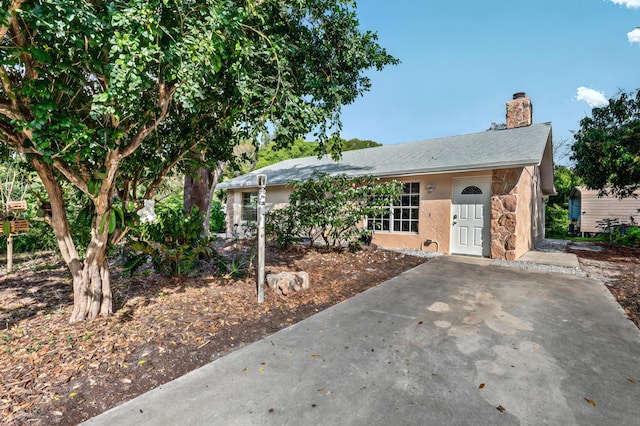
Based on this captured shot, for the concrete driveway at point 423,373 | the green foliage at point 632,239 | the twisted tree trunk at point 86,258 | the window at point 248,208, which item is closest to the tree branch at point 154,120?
the twisted tree trunk at point 86,258

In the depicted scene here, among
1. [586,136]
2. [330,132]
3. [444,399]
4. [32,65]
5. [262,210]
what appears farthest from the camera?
[586,136]

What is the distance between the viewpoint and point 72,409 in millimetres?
2070

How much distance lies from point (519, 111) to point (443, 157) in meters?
4.05

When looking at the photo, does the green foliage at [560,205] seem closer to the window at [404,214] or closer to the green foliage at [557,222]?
the green foliage at [557,222]

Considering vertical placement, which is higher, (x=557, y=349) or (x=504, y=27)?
(x=504, y=27)

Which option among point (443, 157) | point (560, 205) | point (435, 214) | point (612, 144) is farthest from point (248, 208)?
point (560, 205)

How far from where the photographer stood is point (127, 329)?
10.6 feet

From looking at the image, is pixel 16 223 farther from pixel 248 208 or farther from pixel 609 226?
pixel 609 226

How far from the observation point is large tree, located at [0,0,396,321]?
2.41 meters

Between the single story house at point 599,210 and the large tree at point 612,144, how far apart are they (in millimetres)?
8174

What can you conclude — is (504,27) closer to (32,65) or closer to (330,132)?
(330,132)

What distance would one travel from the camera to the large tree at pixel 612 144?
820 cm

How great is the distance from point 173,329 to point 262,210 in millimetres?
1850

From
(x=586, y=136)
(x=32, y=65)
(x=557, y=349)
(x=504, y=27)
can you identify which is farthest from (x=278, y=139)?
(x=586, y=136)
